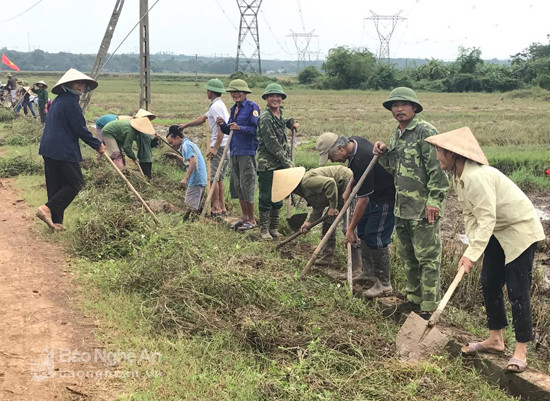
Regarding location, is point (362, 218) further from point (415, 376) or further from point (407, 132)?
point (415, 376)

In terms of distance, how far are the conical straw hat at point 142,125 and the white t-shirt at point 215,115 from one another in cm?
100

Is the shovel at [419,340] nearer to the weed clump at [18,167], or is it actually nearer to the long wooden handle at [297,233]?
the long wooden handle at [297,233]

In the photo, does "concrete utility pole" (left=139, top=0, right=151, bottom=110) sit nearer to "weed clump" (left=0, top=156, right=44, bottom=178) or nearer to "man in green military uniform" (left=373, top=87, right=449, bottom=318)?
"weed clump" (left=0, top=156, right=44, bottom=178)

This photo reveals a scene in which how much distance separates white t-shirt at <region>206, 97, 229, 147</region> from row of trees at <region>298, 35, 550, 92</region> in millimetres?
42954

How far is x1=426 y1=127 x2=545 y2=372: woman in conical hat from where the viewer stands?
3316 mm

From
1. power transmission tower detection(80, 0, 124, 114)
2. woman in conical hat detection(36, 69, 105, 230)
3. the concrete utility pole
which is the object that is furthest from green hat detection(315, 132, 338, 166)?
power transmission tower detection(80, 0, 124, 114)

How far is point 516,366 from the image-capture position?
10.9ft

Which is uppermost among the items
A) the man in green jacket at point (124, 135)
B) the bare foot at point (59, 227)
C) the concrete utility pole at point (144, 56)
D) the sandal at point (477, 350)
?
the concrete utility pole at point (144, 56)

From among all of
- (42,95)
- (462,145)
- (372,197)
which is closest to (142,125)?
(372,197)

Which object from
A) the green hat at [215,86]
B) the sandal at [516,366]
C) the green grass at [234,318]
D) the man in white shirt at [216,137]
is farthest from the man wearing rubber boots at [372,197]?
the green hat at [215,86]

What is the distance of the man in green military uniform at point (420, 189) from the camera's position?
3.95 meters

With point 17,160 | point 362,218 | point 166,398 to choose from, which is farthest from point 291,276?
point 17,160

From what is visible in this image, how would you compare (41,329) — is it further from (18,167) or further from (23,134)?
(23,134)

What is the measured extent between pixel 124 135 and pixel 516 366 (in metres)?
5.80
